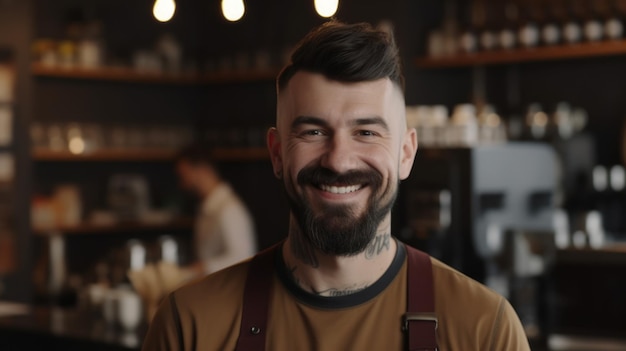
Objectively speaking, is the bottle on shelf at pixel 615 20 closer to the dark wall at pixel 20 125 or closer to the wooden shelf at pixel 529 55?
the wooden shelf at pixel 529 55

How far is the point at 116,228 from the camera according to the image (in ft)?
22.8

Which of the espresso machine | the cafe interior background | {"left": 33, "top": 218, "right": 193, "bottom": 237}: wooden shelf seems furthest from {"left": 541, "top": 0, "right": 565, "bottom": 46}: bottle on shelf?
{"left": 33, "top": 218, "right": 193, "bottom": 237}: wooden shelf

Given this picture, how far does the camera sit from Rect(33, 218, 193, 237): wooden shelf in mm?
6586

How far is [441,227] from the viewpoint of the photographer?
15.1ft

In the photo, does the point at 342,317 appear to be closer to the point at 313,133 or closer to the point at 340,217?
the point at 340,217

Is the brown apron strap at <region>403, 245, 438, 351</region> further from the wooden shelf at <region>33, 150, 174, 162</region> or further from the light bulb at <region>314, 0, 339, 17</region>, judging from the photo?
the wooden shelf at <region>33, 150, 174, 162</region>

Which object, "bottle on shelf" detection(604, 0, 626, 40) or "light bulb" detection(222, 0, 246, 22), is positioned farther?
"bottle on shelf" detection(604, 0, 626, 40)

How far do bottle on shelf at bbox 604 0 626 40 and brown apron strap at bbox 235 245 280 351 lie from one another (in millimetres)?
4299

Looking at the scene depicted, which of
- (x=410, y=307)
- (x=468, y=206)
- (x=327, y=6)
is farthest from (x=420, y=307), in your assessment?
(x=468, y=206)

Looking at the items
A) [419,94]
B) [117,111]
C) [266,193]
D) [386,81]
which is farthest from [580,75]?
[386,81]

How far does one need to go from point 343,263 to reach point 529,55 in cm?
446

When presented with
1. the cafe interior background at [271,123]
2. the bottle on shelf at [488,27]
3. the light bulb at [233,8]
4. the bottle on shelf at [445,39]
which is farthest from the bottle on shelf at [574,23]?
the light bulb at [233,8]

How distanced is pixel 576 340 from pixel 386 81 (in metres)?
2.70

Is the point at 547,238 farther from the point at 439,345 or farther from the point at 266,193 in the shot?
the point at 266,193
